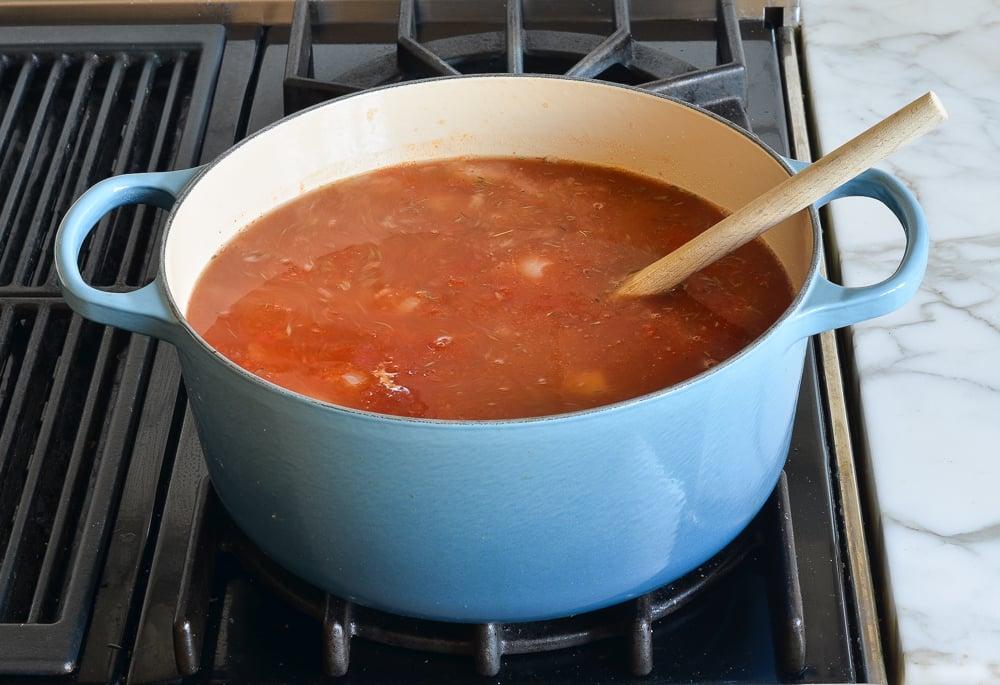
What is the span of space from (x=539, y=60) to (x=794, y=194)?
22.7 inches

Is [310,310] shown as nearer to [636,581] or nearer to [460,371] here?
[460,371]

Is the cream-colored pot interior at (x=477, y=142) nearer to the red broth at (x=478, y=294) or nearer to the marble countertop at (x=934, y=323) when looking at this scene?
the red broth at (x=478, y=294)

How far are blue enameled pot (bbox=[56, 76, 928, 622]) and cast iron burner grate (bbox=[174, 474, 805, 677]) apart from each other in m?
0.03

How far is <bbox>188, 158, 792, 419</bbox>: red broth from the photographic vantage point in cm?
83

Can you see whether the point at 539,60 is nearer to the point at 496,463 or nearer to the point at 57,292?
the point at 57,292

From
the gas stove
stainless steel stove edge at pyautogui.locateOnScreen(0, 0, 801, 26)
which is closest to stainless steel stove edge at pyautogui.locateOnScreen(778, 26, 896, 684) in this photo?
the gas stove

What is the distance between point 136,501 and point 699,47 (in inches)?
31.5

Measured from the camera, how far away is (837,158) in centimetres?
74

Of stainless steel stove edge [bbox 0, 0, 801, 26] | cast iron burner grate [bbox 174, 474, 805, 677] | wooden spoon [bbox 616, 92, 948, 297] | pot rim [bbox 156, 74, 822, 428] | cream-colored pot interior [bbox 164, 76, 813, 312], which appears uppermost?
stainless steel stove edge [bbox 0, 0, 801, 26]

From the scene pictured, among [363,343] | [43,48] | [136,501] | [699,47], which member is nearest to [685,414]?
[363,343]

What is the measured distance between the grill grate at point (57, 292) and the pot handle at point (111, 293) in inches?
7.8

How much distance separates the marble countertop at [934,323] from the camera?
0.83 metres

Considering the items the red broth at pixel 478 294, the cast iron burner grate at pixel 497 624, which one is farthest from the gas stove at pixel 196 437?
the red broth at pixel 478 294

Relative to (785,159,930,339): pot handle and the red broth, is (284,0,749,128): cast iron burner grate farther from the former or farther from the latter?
(785,159,930,339): pot handle
